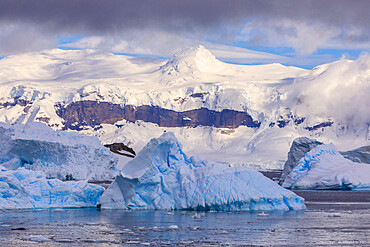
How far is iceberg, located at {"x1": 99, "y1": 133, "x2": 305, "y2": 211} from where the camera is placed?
37.0 m

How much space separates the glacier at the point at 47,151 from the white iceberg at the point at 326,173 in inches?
1012

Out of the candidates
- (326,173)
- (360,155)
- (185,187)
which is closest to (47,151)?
(326,173)

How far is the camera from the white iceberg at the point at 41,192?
39.1 metres

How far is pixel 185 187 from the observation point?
37.3m

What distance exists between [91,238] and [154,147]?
1206 cm

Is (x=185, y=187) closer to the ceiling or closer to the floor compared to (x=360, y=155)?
closer to the floor

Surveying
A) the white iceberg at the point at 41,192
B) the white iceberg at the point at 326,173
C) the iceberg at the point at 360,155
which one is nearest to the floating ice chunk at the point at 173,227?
the white iceberg at the point at 41,192

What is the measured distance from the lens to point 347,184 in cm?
6738

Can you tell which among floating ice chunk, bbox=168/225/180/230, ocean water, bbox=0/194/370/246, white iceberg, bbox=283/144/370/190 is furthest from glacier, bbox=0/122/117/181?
floating ice chunk, bbox=168/225/180/230

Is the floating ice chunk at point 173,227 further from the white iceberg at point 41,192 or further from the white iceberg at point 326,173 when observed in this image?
the white iceberg at point 326,173

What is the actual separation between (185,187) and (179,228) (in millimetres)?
6921

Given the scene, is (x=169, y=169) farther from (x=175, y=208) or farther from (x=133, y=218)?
(x=133, y=218)

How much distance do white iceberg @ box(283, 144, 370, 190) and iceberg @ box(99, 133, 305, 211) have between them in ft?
90.2

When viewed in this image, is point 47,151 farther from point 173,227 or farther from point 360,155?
point 173,227
